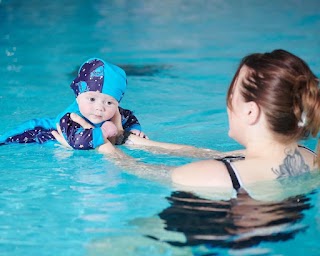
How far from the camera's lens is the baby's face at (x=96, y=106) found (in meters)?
4.68

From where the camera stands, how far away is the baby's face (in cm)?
468

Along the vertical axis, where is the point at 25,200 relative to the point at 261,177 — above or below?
below

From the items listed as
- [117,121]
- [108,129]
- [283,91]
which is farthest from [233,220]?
[117,121]

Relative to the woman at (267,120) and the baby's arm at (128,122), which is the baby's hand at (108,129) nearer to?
the baby's arm at (128,122)

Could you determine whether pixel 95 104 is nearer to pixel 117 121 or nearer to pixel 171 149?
pixel 117 121

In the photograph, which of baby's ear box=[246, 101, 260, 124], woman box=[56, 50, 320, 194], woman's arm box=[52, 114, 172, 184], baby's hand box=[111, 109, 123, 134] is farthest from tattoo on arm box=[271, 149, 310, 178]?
baby's hand box=[111, 109, 123, 134]

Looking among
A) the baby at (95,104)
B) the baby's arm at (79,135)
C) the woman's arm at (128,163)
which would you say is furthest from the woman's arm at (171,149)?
the baby's arm at (79,135)

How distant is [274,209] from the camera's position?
10.7 feet

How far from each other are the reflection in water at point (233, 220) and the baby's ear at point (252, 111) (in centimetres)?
34

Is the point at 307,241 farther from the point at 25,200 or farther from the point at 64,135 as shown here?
the point at 64,135

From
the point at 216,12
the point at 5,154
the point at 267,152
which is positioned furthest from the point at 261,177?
the point at 216,12

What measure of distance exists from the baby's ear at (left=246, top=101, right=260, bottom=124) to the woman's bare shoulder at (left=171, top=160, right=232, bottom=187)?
0.80 ft

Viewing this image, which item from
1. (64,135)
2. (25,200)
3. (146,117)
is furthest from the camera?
(146,117)

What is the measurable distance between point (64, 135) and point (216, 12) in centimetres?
751
